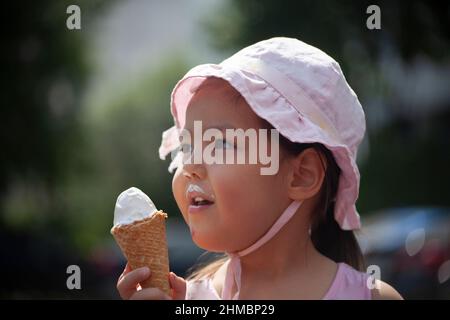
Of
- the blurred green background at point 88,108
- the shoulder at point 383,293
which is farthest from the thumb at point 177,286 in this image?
the blurred green background at point 88,108

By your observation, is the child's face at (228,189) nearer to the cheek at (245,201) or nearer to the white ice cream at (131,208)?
the cheek at (245,201)

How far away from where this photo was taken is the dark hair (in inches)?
112

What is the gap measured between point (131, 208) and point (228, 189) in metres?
0.34

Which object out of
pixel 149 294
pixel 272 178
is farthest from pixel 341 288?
pixel 149 294

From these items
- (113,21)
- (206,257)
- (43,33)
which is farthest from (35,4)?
(206,257)

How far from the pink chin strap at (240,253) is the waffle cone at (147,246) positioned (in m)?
0.32

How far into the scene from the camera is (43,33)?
1798cm

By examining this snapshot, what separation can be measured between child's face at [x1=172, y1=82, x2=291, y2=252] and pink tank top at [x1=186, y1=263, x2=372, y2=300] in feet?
0.83

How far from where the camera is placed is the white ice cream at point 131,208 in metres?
2.48

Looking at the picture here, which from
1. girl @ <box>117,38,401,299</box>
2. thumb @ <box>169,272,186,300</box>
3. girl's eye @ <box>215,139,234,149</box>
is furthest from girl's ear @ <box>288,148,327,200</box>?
thumb @ <box>169,272,186,300</box>

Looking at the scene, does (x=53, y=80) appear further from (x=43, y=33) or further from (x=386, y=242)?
(x=386, y=242)

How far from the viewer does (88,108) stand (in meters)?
22.2
